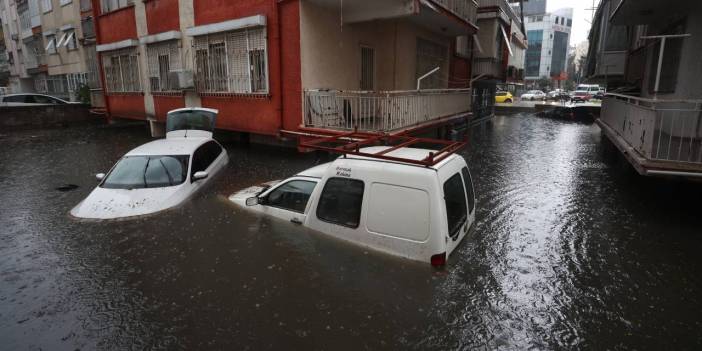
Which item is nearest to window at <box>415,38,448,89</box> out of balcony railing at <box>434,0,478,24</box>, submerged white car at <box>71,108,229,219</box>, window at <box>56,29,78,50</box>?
balcony railing at <box>434,0,478,24</box>

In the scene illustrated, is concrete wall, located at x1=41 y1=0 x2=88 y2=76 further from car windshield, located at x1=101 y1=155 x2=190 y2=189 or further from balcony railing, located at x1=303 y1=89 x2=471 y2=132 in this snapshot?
car windshield, located at x1=101 y1=155 x2=190 y2=189

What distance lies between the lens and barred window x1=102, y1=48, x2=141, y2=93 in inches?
676

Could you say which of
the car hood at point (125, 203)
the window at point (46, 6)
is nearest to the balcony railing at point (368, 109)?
the car hood at point (125, 203)

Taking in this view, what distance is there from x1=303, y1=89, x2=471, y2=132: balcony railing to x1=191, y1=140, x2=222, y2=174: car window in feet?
8.41

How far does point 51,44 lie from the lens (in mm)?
27969

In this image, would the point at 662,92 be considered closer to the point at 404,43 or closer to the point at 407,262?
the point at 404,43

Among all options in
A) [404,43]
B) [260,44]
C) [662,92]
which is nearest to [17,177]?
[260,44]

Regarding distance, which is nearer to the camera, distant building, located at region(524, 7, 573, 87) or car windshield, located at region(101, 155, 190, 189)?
car windshield, located at region(101, 155, 190, 189)

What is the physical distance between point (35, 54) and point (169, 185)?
1352 inches

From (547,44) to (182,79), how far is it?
103914mm

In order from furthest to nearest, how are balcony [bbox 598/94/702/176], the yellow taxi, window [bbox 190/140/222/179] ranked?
1. the yellow taxi
2. window [bbox 190/140/222/179]
3. balcony [bbox 598/94/702/176]

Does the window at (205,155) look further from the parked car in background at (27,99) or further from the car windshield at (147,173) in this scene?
the parked car in background at (27,99)

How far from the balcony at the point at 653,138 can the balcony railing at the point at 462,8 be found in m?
5.66

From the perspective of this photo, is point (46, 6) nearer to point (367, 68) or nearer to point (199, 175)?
point (367, 68)
